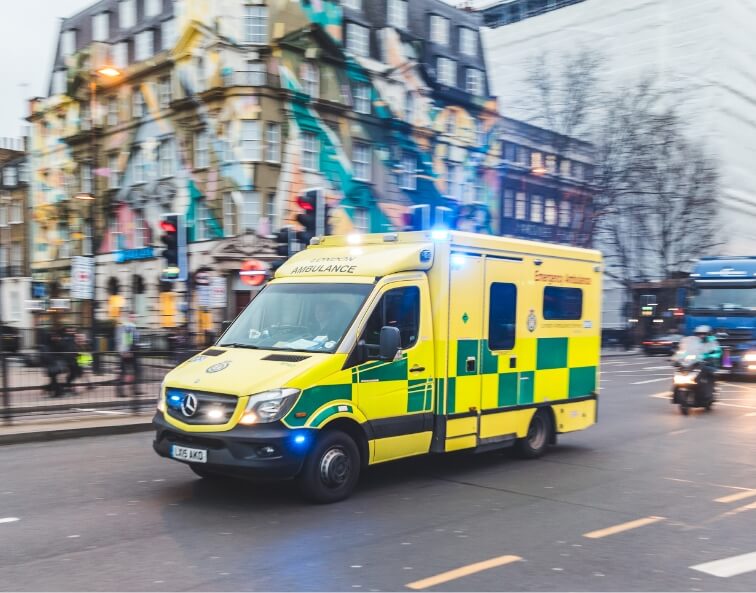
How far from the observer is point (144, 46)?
3947 cm

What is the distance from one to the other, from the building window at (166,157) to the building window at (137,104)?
8.47ft

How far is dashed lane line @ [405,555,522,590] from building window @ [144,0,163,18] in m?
38.3

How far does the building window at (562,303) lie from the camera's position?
1029 centimetres

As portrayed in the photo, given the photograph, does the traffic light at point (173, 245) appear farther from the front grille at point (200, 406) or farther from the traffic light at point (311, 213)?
the front grille at point (200, 406)

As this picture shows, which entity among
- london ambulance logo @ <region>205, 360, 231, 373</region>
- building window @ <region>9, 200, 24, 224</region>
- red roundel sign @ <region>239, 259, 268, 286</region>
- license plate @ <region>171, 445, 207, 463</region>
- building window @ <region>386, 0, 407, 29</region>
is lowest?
license plate @ <region>171, 445, 207, 463</region>

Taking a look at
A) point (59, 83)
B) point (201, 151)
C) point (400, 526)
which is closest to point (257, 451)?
point (400, 526)

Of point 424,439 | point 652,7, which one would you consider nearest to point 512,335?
point 424,439

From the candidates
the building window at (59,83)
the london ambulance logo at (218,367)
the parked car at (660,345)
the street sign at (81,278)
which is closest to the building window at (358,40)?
the building window at (59,83)

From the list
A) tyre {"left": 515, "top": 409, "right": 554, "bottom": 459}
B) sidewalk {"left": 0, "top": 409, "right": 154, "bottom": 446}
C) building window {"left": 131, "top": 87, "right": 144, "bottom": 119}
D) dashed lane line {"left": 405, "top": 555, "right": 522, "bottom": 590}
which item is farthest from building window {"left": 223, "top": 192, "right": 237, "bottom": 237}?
dashed lane line {"left": 405, "top": 555, "right": 522, "bottom": 590}

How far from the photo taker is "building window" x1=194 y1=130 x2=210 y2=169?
35438mm

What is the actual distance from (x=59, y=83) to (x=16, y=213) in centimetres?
1162

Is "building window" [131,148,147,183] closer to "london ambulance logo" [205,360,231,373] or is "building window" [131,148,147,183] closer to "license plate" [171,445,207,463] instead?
"london ambulance logo" [205,360,231,373]

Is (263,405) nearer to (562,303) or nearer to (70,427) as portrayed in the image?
(562,303)

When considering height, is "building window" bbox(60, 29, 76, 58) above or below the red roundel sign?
above
